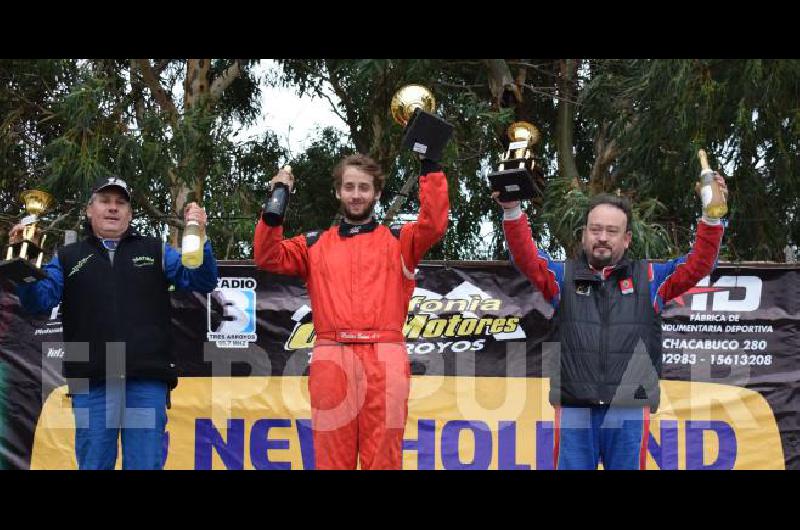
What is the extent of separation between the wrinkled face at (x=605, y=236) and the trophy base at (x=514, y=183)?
1.24 feet

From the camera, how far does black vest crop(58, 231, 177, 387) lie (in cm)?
443

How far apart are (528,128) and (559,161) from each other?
812cm

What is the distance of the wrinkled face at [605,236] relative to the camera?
4383 mm

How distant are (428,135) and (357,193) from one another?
0.41 meters

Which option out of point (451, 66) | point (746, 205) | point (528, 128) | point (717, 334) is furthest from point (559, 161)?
point (528, 128)

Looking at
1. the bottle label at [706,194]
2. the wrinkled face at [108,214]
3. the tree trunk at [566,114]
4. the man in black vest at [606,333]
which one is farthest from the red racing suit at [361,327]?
the tree trunk at [566,114]

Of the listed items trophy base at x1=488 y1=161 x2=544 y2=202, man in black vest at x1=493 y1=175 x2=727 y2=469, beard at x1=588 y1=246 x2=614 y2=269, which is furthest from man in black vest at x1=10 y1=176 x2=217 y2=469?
beard at x1=588 y1=246 x2=614 y2=269

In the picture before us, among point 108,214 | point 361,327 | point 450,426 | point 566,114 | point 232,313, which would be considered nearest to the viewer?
point 361,327

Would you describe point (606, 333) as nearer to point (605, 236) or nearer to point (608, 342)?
point (608, 342)

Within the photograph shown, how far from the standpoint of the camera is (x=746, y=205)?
10.6 m

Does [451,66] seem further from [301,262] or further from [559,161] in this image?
[301,262]

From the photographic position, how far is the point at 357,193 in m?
4.35

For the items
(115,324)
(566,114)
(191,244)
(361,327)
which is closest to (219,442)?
(115,324)
